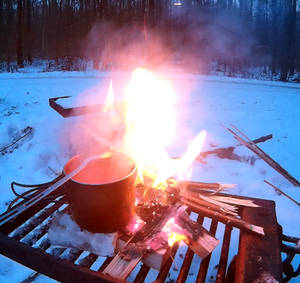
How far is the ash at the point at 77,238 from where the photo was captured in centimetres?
222

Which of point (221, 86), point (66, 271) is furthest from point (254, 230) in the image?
point (221, 86)

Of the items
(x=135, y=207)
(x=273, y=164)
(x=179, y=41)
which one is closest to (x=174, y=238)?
(x=135, y=207)

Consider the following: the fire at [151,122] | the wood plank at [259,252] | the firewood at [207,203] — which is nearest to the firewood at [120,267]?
the wood plank at [259,252]

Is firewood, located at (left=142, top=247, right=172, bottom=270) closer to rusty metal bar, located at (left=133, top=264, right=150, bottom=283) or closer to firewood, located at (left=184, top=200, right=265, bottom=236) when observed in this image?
rusty metal bar, located at (left=133, top=264, right=150, bottom=283)

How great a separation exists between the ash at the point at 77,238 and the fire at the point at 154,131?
3.23 feet

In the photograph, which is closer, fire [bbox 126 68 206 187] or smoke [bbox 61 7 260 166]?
fire [bbox 126 68 206 187]

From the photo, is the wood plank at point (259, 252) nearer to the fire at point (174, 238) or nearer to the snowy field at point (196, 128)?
the fire at point (174, 238)

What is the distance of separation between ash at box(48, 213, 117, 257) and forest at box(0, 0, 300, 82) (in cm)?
1789

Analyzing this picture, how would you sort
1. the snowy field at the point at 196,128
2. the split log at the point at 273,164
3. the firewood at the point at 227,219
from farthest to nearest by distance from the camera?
1. the split log at the point at 273,164
2. the snowy field at the point at 196,128
3. the firewood at the point at 227,219

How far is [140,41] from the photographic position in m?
21.7

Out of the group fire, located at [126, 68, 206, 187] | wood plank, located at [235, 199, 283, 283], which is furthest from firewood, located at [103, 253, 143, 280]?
fire, located at [126, 68, 206, 187]

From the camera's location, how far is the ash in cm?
222

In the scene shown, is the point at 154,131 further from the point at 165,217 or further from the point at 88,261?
the point at 88,261

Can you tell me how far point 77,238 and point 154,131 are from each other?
14.6 ft
